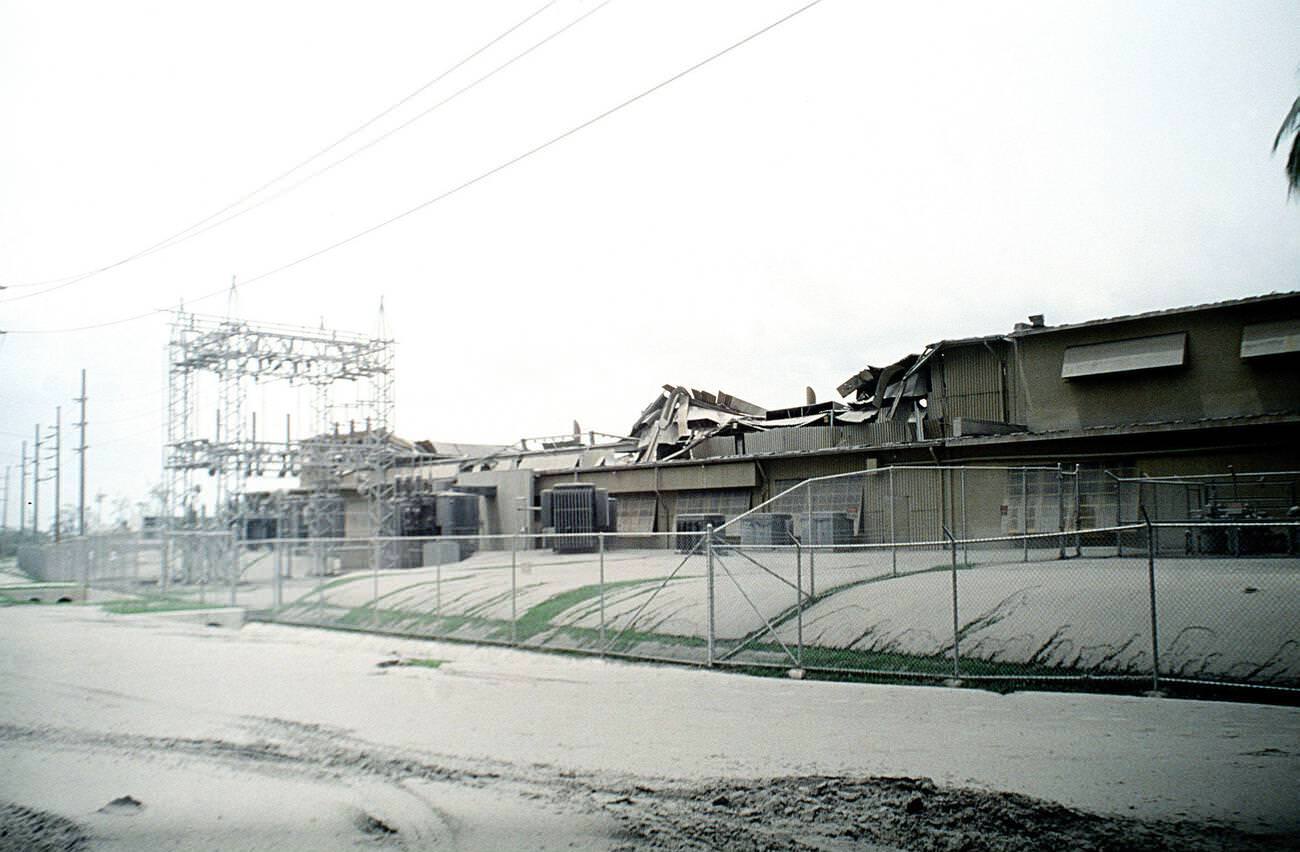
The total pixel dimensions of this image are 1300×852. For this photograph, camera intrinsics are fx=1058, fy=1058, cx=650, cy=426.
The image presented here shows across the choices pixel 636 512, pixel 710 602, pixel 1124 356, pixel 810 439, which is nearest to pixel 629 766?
pixel 710 602

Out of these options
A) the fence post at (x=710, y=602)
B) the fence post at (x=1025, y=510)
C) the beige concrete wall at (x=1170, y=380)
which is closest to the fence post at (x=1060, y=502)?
the fence post at (x=1025, y=510)

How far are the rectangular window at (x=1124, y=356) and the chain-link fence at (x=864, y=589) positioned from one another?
156 inches

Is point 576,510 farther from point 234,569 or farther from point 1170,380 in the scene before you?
point 1170,380

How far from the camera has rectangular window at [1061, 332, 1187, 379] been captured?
27.5 metres

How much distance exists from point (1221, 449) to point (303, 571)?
23963mm

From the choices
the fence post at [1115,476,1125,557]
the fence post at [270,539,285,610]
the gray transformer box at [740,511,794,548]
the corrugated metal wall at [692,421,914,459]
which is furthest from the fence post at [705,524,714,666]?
the corrugated metal wall at [692,421,914,459]

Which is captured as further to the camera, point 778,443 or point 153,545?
point 778,443

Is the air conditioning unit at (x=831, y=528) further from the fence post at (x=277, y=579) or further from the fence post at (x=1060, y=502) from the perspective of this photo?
the fence post at (x=277, y=579)

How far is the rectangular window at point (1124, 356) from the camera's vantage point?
90.2 feet

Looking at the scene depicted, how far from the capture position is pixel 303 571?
2939cm

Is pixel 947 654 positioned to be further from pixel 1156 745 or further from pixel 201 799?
pixel 201 799

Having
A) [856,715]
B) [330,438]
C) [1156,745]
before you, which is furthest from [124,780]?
[330,438]

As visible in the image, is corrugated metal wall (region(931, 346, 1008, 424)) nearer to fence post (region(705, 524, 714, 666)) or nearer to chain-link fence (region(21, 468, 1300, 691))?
chain-link fence (region(21, 468, 1300, 691))

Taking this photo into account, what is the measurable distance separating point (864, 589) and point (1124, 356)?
14732 millimetres
